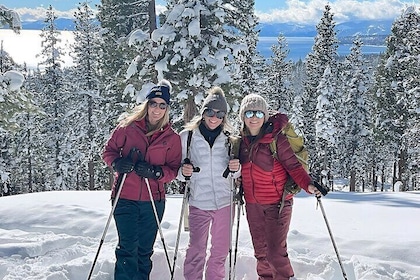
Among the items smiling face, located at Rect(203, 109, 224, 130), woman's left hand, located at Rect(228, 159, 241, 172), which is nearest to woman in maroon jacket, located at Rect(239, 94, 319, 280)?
woman's left hand, located at Rect(228, 159, 241, 172)

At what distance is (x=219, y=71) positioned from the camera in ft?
45.2

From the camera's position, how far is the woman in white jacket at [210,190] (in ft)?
16.9

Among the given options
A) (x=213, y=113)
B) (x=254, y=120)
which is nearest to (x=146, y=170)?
(x=213, y=113)

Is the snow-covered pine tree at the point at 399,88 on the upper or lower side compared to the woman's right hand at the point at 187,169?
upper

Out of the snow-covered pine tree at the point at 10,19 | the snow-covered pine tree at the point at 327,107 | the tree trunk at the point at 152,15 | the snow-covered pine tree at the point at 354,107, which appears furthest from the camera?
the snow-covered pine tree at the point at 354,107

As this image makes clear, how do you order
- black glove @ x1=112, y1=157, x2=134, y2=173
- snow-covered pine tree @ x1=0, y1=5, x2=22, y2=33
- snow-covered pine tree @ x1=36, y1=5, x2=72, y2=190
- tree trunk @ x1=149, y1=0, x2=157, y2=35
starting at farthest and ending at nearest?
snow-covered pine tree @ x1=36, y1=5, x2=72, y2=190, tree trunk @ x1=149, y1=0, x2=157, y2=35, snow-covered pine tree @ x1=0, y1=5, x2=22, y2=33, black glove @ x1=112, y1=157, x2=134, y2=173

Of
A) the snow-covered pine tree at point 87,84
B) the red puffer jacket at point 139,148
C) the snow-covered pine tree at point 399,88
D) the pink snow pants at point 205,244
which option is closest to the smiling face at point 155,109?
the red puffer jacket at point 139,148

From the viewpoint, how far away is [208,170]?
518 centimetres

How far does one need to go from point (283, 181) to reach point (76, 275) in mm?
3067

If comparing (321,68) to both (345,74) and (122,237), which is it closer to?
(345,74)

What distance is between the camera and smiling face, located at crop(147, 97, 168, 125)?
16.6 feet

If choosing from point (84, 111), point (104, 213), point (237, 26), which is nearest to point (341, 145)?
point (84, 111)

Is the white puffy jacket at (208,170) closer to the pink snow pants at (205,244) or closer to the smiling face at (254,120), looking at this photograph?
the pink snow pants at (205,244)

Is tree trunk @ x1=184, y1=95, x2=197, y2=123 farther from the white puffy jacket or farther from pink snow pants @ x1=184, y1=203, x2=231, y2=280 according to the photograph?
pink snow pants @ x1=184, y1=203, x2=231, y2=280
